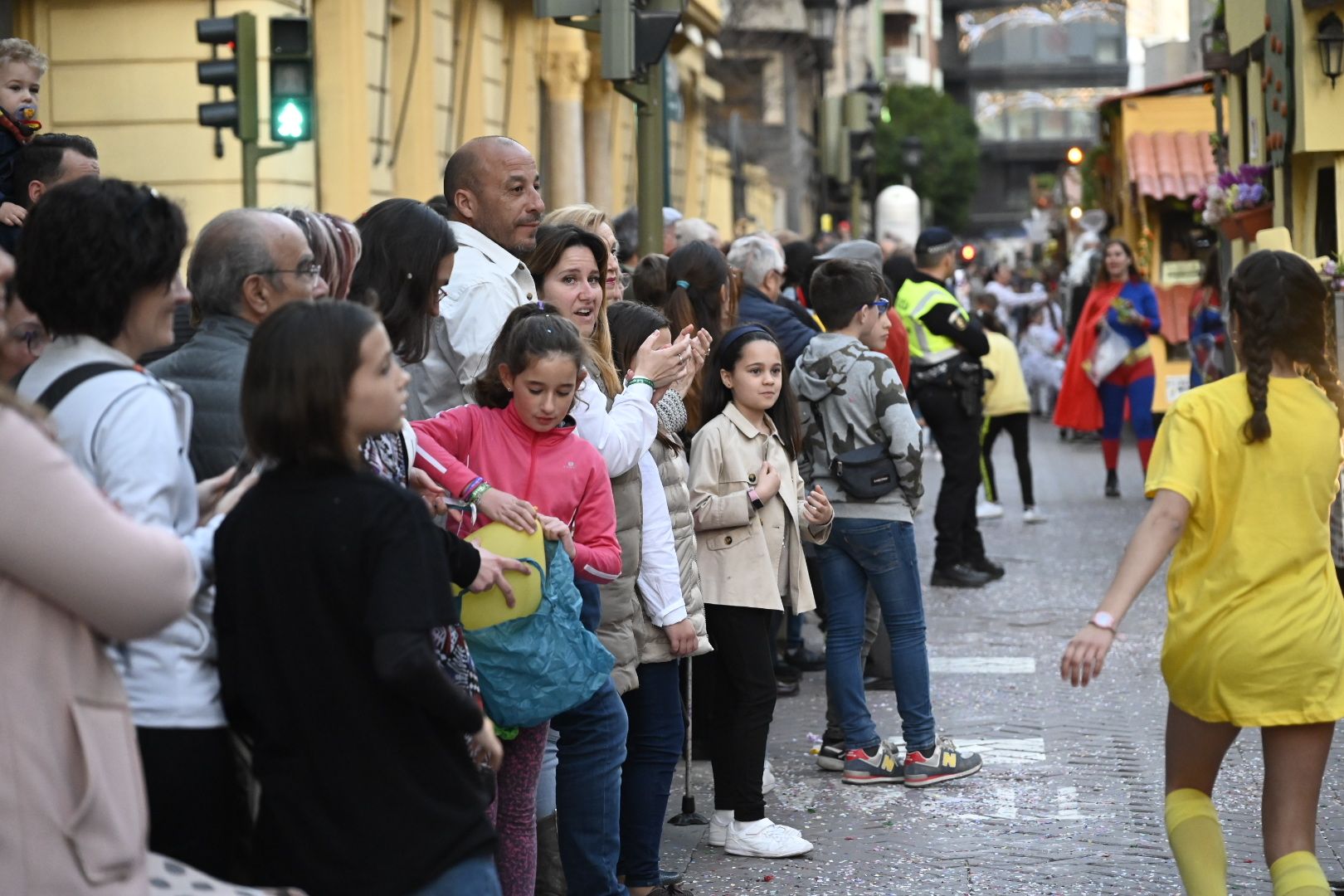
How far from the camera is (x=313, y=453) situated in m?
3.47

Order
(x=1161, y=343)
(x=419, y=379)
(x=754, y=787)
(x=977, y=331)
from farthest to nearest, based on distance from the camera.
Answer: (x=1161, y=343) < (x=977, y=331) < (x=754, y=787) < (x=419, y=379)

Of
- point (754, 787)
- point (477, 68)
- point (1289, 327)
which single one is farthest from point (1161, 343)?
point (1289, 327)

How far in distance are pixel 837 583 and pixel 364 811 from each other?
14.2 feet

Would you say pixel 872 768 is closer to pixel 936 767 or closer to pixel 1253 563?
pixel 936 767

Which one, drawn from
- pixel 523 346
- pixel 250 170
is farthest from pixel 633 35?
pixel 523 346

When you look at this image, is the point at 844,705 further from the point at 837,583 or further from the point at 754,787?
the point at 754,787

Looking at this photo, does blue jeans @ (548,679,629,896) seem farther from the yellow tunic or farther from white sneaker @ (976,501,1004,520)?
white sneaker @ (976,501,1004,520)

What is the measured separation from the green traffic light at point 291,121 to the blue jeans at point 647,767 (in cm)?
748

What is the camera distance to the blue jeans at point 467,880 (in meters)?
3.51

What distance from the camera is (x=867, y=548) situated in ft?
24.8

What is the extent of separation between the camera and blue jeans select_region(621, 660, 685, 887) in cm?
585

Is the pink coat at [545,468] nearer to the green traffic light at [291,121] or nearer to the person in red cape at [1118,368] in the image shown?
the green traffic light at [291,121]

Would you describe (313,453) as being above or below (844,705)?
above

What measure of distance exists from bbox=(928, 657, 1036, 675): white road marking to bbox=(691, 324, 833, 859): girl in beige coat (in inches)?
120
